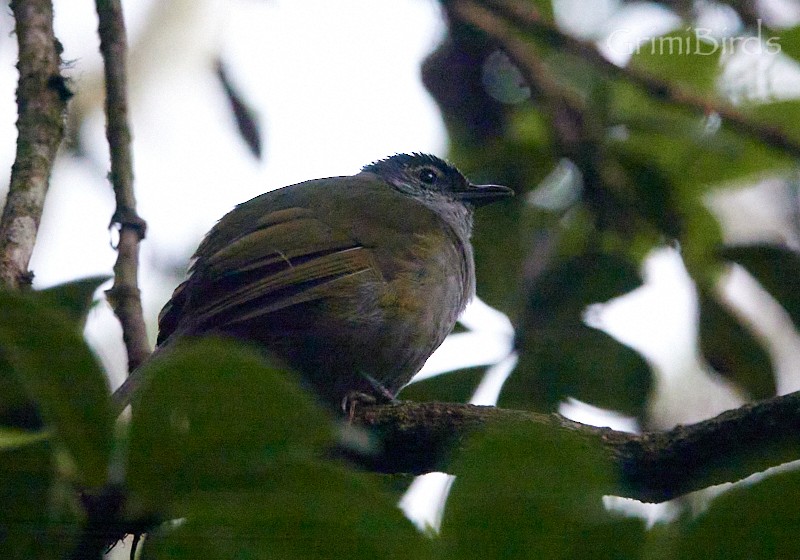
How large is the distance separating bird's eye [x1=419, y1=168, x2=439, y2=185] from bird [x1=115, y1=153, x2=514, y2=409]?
1300 mm

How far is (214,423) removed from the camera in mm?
894

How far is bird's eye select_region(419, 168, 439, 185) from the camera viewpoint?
5453 millimetres

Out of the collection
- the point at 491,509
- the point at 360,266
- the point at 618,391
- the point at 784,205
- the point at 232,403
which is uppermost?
the point at 232,403

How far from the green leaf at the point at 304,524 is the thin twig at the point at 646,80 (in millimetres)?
3092

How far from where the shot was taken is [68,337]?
900 mm

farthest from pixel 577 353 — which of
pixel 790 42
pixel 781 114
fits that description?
pixel 781 114

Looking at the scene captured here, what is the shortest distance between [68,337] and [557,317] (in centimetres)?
243

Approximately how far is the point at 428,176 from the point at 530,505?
15.3ft

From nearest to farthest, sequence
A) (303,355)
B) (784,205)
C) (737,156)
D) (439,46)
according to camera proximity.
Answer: (303,355) → (737,156) → (439,46) → (784,205)

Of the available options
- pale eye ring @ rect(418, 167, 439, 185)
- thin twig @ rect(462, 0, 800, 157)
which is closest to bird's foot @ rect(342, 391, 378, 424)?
thin twig @ rect(462, 0, 800, 157)

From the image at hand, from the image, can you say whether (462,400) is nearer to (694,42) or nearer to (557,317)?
(557,317)

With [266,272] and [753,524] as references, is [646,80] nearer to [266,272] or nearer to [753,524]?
[266,272]

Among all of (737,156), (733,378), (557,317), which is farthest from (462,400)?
(737,156)

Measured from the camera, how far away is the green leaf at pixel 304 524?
0.86 meters
